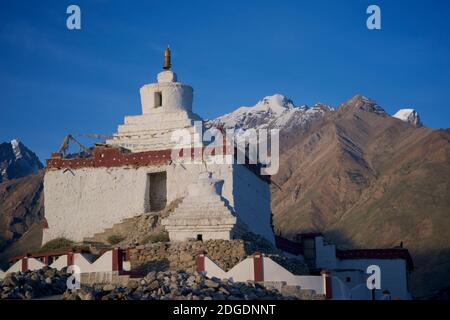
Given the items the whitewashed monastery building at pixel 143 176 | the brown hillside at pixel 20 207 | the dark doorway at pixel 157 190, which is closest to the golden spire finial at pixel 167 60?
the whitewashed monastery building at pixel 143 176

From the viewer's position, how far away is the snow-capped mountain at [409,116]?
299 feet

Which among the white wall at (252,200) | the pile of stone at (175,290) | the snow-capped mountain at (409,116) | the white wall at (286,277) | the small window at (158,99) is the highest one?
the snow-capped mountain at (409,116)

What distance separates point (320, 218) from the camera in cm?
6950

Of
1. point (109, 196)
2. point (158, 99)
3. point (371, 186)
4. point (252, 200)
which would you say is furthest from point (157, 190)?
point (371, 186)

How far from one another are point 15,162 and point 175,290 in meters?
70.0

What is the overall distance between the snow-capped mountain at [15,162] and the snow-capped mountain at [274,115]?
19438 millimetres

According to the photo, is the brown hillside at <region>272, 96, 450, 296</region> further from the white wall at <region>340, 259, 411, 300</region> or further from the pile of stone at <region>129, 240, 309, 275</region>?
the pile of stone at <region>129, 240, 309, 275</region>

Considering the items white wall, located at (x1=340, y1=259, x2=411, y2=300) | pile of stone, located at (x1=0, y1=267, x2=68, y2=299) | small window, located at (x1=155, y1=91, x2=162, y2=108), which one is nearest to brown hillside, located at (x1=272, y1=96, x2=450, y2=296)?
white wall, located at (x1=340, y1=259, x2=411, y2=300)

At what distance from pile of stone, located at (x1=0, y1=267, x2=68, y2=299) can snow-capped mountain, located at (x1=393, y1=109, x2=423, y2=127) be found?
69.5 m

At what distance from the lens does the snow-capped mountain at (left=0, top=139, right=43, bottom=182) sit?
86125mm

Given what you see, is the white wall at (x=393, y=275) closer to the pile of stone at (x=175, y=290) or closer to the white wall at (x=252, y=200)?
the white wall at (x=252, y=200)

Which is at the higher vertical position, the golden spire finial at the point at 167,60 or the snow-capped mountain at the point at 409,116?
the snow-capped mountain at the point at 409,116

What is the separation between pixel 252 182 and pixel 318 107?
6493cm
